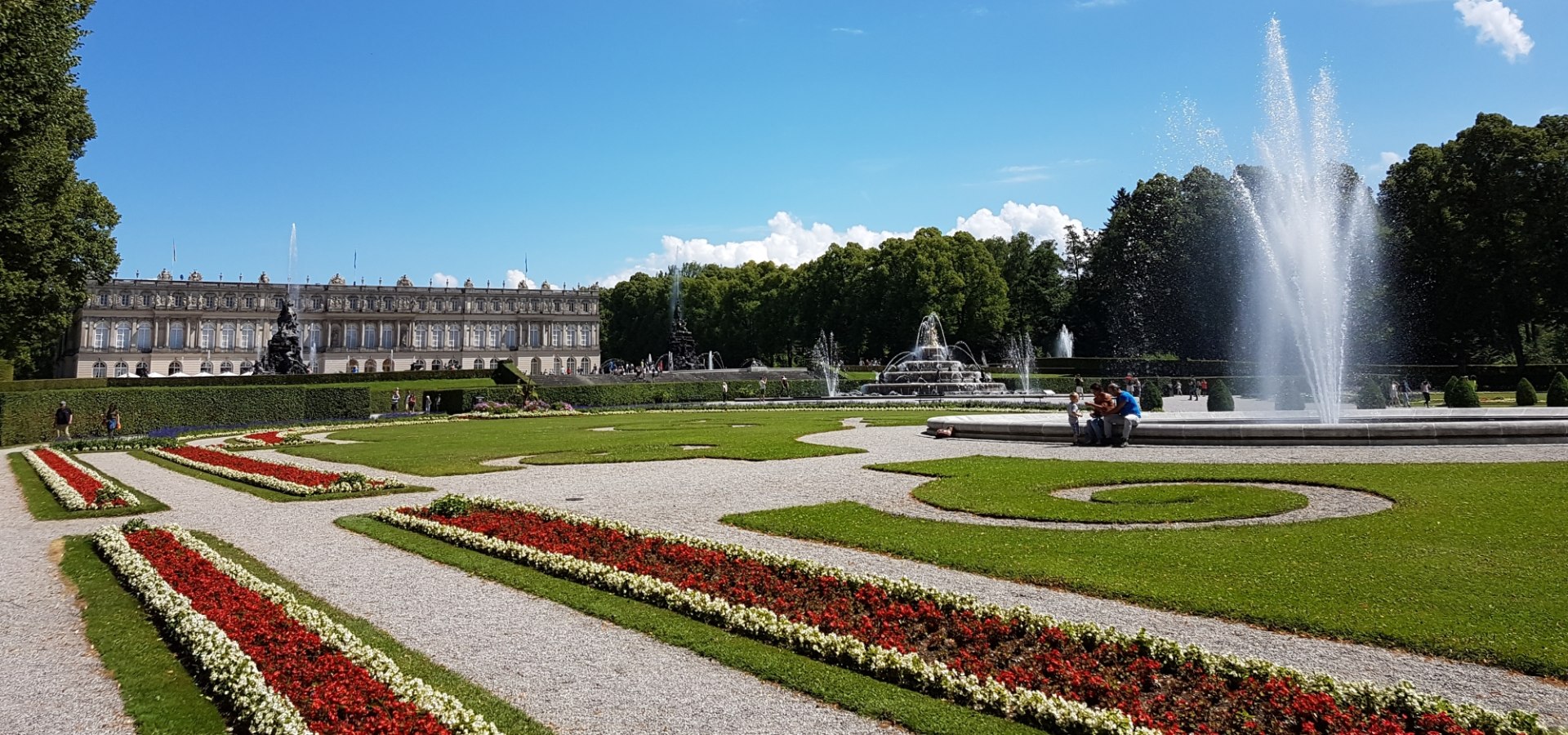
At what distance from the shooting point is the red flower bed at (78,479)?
48.9 feet

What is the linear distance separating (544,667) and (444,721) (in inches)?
50.4

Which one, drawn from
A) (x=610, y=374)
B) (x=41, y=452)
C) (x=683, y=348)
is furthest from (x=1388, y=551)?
(x=683, y=348)

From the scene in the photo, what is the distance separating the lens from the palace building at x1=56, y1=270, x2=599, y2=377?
118 m

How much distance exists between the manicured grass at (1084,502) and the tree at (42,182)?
19.8 m

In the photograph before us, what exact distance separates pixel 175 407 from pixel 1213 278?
178 feet

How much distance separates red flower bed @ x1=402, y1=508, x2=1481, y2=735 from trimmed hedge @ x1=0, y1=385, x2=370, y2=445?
30608 mm

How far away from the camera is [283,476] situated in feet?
56.9

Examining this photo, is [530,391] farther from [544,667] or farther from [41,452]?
[544,667]

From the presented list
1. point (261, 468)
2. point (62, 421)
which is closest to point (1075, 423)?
point (261, 468)

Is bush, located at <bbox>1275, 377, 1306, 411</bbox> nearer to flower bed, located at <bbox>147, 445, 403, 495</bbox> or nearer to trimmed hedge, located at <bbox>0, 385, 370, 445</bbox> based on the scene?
flower bed, located at <bbox>147, 445, 403, 495</bbox>

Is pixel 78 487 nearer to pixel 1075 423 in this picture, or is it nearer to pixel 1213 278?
pixel 1075 423

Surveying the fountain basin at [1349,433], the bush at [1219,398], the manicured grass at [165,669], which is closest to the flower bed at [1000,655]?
the manicured grass at [165,669]

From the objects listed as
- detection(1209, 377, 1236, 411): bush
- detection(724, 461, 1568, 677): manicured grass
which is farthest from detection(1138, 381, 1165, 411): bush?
detection(724, 461, 1568, 677): manicured grass

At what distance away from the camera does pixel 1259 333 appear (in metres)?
58.2
